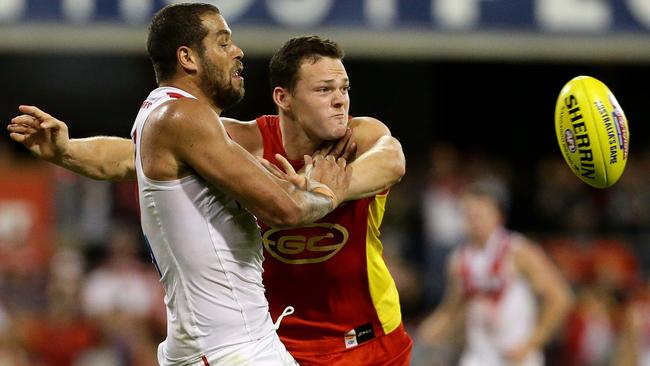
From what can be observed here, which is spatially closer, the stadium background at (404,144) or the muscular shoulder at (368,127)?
the muscular shoulder at (368,127)

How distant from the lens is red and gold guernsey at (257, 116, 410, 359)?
464 cm

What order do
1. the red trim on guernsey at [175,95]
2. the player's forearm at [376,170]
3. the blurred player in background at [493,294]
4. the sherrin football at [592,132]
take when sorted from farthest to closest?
the blurred player in background at [493,294] → the sherrin football at [592,132] → the player's forearm at [376,170] → the red trim on guernsey at [175,95]

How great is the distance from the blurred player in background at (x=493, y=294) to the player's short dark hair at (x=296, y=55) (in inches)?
148

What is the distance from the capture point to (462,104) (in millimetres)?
16312

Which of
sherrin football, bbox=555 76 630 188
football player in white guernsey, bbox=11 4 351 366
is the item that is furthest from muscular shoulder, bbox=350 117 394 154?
sherrin football, bbox=555 76 630 188

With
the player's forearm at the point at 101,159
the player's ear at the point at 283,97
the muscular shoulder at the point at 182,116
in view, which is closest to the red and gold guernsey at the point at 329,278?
the player's ear at the point at 283,97

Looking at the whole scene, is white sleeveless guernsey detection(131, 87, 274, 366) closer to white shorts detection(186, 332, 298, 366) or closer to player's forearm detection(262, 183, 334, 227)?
white shorts detection(186, 332, 298, 366)

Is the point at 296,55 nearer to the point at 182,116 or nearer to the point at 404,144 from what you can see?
the point at 182,116

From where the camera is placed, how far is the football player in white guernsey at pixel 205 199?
3.74m

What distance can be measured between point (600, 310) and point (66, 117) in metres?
8.70

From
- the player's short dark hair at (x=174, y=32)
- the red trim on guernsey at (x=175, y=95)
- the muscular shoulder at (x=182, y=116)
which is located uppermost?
the player's short dark hair at (x=174, y=32)

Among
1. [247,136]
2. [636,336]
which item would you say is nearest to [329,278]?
[247,136]

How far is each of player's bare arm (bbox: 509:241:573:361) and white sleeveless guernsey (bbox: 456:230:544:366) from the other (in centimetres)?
9

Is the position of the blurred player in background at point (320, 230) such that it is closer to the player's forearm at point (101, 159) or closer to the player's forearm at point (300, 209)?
the player's forearm at point (101, 159)
